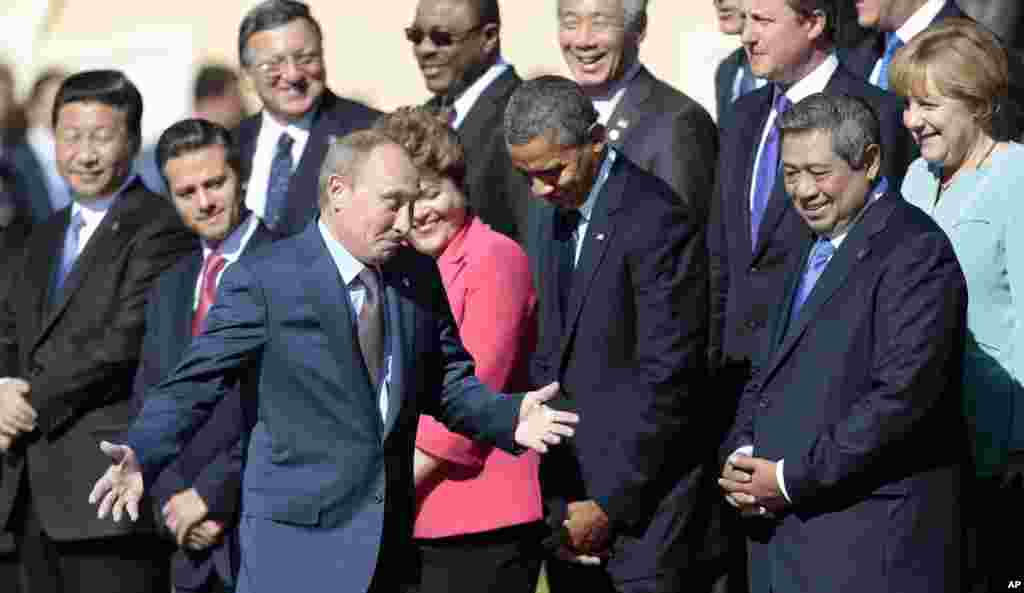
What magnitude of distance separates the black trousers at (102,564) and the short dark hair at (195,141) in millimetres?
1386

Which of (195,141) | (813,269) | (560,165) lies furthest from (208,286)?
(813,269)

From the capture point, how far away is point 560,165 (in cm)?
623

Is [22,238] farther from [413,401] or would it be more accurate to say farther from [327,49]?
[413,401]

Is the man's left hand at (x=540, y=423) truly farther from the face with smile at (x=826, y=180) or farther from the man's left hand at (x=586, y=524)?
the face with smile at (x=826, y=180)

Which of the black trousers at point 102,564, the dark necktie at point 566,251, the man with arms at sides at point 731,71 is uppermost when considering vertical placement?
the man with arms at sides at point 731,71

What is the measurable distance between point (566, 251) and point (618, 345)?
34 centimetres

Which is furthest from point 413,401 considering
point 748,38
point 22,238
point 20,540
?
point 22,238

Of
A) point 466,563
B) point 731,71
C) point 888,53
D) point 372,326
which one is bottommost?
point 466,563

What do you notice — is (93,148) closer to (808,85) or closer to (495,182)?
(495,182)

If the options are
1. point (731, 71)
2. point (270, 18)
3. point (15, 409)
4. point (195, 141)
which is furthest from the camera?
point (731, 71)

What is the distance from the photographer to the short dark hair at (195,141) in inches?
288

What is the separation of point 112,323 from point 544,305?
75.5 inches

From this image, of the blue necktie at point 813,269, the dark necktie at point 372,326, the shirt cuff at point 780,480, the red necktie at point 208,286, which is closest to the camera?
the dark necktie at point 372,326

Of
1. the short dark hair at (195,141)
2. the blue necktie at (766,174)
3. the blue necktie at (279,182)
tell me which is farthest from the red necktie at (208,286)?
the blue necktie at (766,174)
